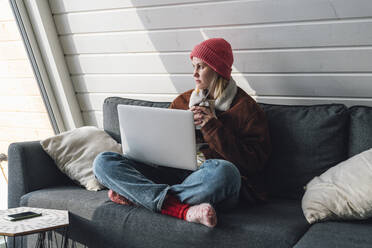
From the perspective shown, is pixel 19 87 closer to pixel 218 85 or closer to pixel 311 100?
pixel 218 85

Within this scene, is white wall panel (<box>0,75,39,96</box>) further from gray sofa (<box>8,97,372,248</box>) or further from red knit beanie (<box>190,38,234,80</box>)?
red knit beanie (<box>190,38,234,80</box>)

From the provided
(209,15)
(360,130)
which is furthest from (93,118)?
(360,130)

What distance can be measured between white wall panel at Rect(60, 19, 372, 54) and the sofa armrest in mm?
804

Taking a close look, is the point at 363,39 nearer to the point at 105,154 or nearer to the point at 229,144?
the point at 229,144

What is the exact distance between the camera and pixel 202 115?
2.25m

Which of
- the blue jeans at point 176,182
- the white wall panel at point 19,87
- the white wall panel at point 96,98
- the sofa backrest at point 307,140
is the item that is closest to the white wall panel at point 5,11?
the white wall panel at point 19,87

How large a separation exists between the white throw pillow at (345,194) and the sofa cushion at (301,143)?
0.57ft

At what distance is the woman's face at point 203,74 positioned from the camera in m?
2.42

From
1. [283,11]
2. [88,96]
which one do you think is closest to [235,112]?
[283,11]

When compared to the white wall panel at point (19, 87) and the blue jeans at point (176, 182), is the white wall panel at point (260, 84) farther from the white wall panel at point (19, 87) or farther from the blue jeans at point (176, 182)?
the blue jeans at point (176, 182)

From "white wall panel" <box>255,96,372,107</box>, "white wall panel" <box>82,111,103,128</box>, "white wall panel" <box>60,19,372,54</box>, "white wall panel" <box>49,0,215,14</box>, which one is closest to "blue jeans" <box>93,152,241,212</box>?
"white wall panel" <box>255,96,372,107</box>

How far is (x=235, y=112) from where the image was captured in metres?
2.31

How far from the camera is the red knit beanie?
239 cm

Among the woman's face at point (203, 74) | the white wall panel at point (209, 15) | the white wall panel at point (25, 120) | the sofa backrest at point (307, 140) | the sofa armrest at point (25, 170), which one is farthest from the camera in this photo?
the white wall panel at point (25, 120)
